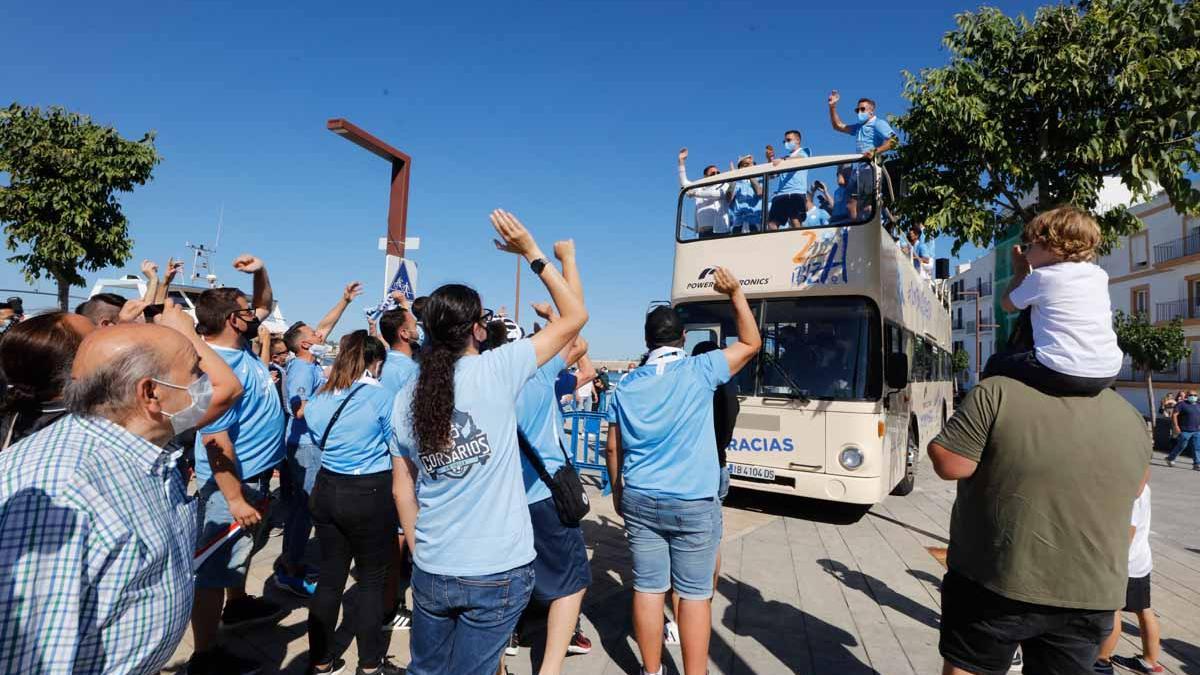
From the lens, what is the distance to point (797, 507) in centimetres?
827

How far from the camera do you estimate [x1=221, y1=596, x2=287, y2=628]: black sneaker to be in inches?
161

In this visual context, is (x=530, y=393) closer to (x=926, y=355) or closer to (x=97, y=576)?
(x=97, y=576)

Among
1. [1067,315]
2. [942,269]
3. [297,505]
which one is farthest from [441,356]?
[942,269]

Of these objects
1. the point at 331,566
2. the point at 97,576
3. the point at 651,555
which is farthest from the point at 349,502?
the point at 97,576

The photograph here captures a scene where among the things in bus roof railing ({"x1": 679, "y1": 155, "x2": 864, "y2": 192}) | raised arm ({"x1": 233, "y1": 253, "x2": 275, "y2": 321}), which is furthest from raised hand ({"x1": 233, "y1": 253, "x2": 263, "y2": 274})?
bus roof railing ({"x1": 679, "y1": 155, "x2": 864, "y2": 192})

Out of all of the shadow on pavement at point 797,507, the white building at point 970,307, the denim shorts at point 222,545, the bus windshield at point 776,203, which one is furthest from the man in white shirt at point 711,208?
the white building at point 970,307

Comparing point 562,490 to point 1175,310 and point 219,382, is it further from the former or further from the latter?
point 1175,310

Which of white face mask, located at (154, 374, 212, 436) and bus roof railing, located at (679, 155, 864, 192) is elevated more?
bus roof railing, located at (679, 155, 864, 192)

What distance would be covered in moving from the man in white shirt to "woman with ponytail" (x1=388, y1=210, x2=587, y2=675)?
6.38 m

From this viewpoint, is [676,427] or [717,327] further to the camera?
[717,327]

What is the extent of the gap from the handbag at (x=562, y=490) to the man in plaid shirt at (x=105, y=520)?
1.47m

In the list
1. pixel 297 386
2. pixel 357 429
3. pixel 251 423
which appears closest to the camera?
pixel 357 429

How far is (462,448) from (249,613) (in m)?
3.15

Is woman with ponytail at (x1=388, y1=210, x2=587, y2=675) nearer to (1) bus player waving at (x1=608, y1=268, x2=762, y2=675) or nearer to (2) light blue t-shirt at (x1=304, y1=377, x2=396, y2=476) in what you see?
(1) bus player waving at (x1=608, y1=268, x2=762, y2=675)
